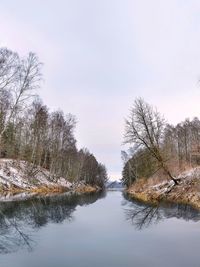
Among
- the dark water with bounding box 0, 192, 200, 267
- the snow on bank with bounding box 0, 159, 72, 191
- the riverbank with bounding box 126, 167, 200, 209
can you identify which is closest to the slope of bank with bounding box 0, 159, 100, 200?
the snow on bank with bounding box 0, 159, 72, 191

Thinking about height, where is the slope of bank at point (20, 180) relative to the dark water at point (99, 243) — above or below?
above

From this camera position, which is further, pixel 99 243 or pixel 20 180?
pixel 20 180

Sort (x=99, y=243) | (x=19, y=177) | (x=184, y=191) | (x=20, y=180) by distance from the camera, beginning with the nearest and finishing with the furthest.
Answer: (x=99, y=243) < (x=184, y=191) < (x=20, y=180) < (x=19, y=177)

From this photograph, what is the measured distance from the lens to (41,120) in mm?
59062

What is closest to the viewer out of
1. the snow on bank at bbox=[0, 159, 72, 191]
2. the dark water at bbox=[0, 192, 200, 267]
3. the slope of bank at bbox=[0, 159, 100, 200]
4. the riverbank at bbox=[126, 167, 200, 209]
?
the dark water at bbox=[0, 192, 200, 267]

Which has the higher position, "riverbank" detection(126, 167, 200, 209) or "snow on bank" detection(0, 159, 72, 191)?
"snow on bank" detection(0, 159, 72, 191)

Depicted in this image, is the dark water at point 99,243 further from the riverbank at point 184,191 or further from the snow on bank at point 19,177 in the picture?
the snow on bank at point 19,177

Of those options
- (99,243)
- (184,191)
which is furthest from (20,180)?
(99,243)

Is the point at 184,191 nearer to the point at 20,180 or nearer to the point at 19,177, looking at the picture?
the point at 20,180

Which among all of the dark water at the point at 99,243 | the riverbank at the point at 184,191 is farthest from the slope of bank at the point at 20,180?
the dark water at the point at 99,243

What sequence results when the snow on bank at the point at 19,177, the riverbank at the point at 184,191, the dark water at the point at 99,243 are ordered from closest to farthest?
the dark water at the point at 99,243 < the riverbank at the point at 184,191 < the snow on bank at the point at 19,177

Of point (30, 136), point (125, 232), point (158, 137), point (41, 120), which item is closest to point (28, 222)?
point (125, 232)

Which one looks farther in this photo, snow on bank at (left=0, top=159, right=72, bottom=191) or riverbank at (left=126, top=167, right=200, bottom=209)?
snow on bank at (left=0, top=159, right=72, bottom=191)

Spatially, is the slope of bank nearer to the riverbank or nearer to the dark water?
the riverbank
